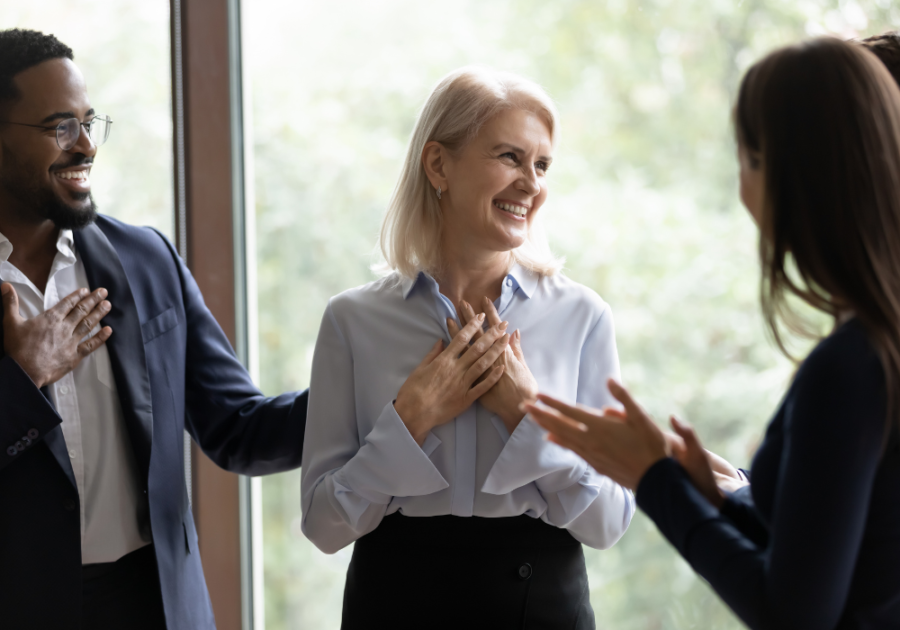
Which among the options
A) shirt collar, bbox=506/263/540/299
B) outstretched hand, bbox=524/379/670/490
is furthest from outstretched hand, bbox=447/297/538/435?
outstretched hand, bbox=524/379/670/490

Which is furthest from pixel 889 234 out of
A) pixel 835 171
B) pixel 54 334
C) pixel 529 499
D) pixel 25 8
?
pixel 25 8

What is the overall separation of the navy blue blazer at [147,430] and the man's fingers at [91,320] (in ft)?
0.13

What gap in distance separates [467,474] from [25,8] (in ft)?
5.70

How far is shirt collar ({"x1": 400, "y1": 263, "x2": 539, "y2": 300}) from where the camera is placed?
169cm

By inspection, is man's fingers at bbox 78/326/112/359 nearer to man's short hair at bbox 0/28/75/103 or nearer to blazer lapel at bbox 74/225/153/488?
blazer lapel at bbox 74/225/153/488

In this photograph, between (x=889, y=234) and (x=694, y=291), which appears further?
(x=694, y=291)

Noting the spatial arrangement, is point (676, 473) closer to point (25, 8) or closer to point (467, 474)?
point (467, 474)

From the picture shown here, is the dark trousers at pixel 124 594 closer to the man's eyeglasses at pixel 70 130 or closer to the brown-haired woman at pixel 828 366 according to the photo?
the man's eyeglasses at pixel 70 130

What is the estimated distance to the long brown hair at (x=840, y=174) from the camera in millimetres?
953

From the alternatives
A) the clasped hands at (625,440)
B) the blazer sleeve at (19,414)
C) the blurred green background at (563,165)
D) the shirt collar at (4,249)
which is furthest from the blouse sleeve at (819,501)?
the shirt collar at (4,249)

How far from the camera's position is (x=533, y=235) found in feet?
5.83

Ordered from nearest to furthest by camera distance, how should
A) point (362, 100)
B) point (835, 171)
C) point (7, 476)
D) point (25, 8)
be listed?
point (835, 171), point (7, 476), point (25, 8), point (362, 100)

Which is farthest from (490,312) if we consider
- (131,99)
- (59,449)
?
(131,99)

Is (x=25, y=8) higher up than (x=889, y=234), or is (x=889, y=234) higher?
(x=25, y=8)
